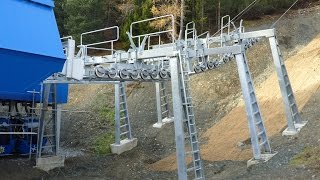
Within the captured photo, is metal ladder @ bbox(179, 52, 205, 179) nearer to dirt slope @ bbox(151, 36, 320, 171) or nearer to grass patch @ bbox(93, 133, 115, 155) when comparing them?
dirt slope @ bbox(151, 36, 320, 171)

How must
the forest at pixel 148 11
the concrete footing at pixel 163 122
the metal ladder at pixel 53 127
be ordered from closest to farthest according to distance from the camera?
the metal ladder at pixel 53 127 → the concrete footing at pixel 163 122 → the forest at pixel 148 11

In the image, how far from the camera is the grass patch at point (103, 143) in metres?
21.4

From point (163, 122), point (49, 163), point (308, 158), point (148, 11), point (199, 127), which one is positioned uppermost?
point (148, 11)

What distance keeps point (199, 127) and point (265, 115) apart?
372 centimetres

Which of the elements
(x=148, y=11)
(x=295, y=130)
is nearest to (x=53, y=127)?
(x=295, y=130)

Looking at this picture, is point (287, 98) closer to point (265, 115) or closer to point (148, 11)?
point (265, 115)

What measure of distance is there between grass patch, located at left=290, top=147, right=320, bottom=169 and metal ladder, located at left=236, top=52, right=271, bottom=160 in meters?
1.30

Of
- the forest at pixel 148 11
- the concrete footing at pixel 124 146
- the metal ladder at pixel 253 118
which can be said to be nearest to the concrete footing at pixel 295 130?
the metal ladder at pixel 253 118

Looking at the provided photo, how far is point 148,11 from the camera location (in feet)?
104

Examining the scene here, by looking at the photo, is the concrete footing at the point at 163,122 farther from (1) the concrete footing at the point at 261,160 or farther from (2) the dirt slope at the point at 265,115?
(1) the concrete footing at the point at 261,160

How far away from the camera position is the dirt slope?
17.3 metres

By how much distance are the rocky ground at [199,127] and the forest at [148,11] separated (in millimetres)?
1345

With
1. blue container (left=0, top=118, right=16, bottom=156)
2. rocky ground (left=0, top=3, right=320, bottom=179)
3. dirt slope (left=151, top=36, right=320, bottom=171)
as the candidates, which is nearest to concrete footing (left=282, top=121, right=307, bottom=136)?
rocky ground (left=0, top=3, right=320, bottom=179)

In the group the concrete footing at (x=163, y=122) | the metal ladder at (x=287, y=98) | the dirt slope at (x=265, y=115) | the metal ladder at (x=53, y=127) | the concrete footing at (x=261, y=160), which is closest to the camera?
the concrete footing at (x=261, y=160)
